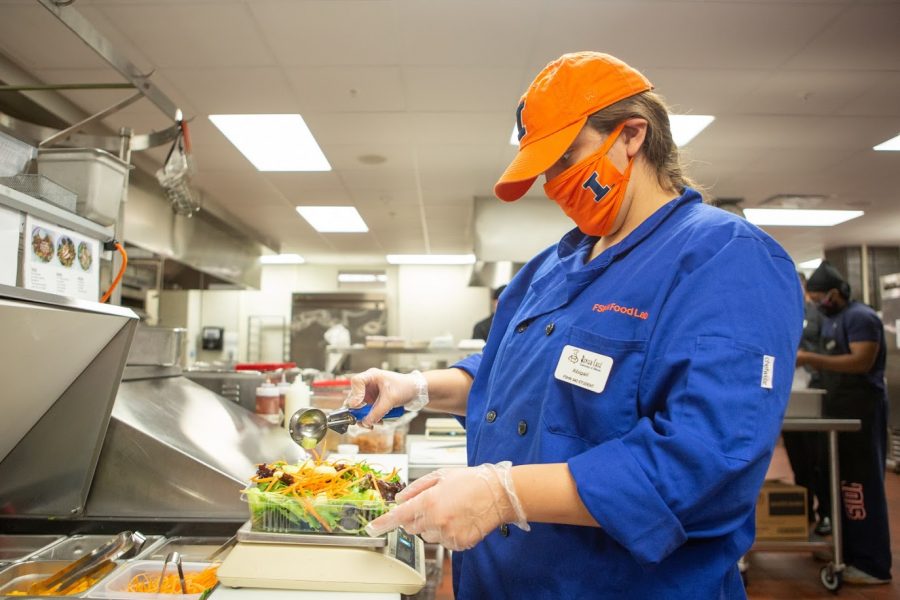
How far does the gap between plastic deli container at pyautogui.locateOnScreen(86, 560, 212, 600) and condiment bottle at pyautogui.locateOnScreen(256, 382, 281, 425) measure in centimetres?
135

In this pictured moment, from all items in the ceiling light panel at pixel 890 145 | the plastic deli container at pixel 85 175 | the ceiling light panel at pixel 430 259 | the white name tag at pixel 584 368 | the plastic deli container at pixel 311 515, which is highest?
the ceiling light panel at pixel 890 145

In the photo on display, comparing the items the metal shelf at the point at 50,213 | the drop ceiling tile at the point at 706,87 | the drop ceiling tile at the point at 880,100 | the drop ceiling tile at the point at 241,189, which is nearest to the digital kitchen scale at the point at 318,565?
the metal shelf at the point at 50,213

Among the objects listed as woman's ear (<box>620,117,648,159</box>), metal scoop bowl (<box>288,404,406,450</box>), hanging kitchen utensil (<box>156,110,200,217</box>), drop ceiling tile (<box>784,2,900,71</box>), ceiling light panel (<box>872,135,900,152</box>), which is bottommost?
metal scoop bowl (<box>288,404,406,450</box>)

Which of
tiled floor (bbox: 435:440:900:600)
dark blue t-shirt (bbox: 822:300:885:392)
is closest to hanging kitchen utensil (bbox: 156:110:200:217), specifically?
tiled floor (bbox: 435:440:900:600)

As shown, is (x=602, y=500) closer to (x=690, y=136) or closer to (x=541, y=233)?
(x=690, y=136)

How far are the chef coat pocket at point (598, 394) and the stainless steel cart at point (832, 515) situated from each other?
9.57ft

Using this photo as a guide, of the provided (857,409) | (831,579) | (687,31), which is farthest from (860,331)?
(687,31)

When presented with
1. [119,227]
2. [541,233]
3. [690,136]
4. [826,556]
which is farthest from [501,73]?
[826,556]

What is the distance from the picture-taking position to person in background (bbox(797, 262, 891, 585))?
3518 millimetres

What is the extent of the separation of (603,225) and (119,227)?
175cm

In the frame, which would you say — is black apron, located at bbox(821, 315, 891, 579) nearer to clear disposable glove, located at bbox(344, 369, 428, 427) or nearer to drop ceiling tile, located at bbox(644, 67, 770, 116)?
drop ceiling tile, located at bbox(644, 67, 770, 116)

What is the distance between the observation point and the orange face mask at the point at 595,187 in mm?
1141

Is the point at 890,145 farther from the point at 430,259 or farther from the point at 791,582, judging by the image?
the point at 430,259

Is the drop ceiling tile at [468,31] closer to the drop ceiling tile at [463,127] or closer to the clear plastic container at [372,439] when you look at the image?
the drop ceiling tile at [463,127]
